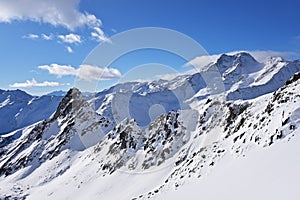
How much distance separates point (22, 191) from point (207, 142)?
4540 centimetres

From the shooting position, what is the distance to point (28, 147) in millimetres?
96812

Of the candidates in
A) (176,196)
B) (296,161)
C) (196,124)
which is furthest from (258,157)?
(196,124)

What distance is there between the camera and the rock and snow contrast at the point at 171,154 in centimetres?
2661

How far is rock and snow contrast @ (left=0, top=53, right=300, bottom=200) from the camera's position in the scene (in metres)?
26.6

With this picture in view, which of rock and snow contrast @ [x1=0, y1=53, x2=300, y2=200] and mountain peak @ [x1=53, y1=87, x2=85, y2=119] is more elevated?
mountain peak @ [x1=53, y1=87, x2=85, y2=119]

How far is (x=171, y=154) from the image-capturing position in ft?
185

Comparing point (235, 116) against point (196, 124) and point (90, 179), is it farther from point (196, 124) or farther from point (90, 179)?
point (90, 179)

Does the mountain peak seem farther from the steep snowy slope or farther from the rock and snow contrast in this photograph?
the steep snowy slope

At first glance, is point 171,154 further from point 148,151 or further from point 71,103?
point 71,103

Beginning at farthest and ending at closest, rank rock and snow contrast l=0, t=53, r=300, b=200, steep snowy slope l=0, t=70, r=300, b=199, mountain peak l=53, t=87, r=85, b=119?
1. mountain peak l=53, t=87, r=85, b=119
2. steep snowy slope l=0, t=70, r=300, b=199
3. rock and snow contrast l=0, t=53, r=300, b=200

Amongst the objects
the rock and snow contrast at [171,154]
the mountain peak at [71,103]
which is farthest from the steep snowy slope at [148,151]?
the mountain peak at [71,103]

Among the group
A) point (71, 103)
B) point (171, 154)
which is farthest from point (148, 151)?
point (71, 103)

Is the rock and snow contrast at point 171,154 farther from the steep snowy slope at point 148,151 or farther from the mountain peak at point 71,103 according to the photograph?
the mountain peak at point 71,103

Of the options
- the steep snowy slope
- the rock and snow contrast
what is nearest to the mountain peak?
the rock and snow contrast
